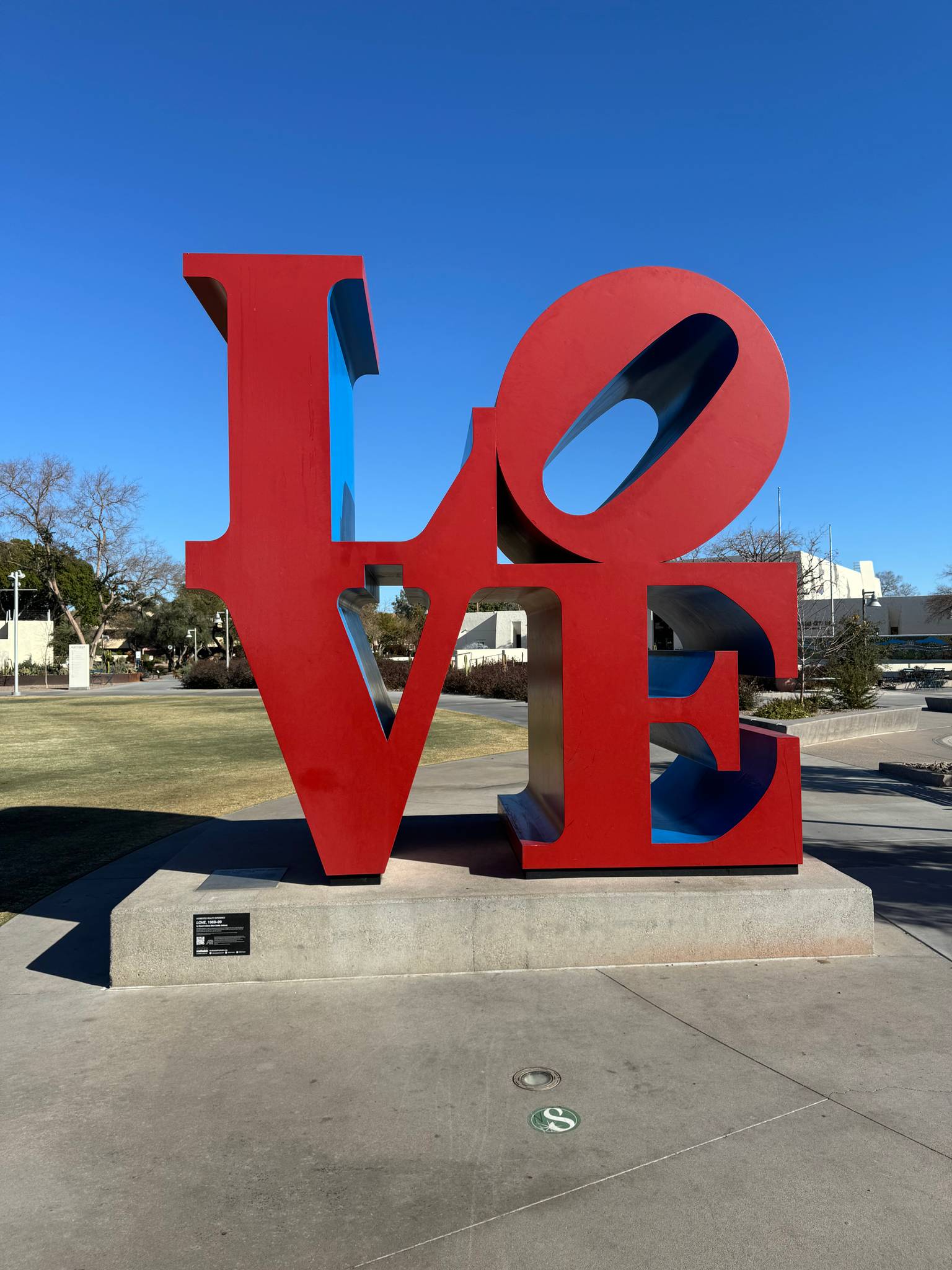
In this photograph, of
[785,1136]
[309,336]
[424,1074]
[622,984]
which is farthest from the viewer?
[309,336]

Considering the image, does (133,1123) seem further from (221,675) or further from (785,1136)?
(221,675)

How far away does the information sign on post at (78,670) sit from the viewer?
→ 4306 centimetres

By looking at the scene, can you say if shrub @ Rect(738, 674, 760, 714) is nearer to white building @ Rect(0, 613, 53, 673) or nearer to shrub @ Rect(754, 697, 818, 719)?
shrub @ Rect(754, 697, 818, 719)

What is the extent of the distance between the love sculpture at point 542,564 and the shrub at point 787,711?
626 inches

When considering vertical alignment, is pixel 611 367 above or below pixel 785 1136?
above

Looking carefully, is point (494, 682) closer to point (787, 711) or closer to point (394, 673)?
point (394, 673)

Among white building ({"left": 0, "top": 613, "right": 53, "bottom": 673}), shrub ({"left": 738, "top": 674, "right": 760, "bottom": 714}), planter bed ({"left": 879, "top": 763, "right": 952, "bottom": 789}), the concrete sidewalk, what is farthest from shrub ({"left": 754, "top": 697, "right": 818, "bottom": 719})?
white building ({"left": 0, "top": 613, "right": 53, "bottom": 673})

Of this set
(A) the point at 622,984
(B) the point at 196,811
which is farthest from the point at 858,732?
(A) the point at 622,984

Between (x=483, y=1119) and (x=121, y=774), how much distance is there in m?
12.8

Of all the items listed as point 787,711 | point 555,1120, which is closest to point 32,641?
point 787,711

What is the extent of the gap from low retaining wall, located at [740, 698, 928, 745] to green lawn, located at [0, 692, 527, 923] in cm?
627

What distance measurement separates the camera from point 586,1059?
4.34 meters

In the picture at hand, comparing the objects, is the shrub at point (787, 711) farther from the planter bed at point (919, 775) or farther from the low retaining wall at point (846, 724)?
the planter bed at point (919, 775)

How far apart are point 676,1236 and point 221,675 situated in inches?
1720
